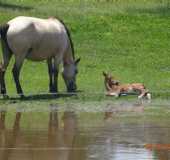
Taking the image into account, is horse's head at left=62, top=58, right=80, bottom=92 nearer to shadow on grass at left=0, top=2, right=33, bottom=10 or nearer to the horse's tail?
the horse's tail

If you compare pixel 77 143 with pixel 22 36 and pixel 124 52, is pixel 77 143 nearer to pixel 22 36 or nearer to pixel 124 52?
pixel 22 36

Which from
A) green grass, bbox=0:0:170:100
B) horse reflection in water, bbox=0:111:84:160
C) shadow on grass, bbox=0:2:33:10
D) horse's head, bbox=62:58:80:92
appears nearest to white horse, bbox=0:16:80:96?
horse's head, bbox=62:58:80:92

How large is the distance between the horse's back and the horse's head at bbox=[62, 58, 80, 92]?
53 cm

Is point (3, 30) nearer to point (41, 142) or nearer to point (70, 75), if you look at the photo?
point (70, 75)

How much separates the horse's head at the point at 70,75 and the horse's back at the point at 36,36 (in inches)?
21.0

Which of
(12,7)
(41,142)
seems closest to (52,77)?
(41,142)

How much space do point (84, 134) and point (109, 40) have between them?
14665 mm

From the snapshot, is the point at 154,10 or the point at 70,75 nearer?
the point at 70,75

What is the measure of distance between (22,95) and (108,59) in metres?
6.70

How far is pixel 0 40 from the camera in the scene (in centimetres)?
1942

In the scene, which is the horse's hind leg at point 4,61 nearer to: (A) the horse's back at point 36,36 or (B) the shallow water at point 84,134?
(A) the horse's back at point 36,36

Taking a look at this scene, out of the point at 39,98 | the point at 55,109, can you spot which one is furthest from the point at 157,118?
the point at 39,98

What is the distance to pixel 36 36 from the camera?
64.1 ft

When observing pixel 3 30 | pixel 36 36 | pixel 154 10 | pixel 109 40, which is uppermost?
pixel 3 30
